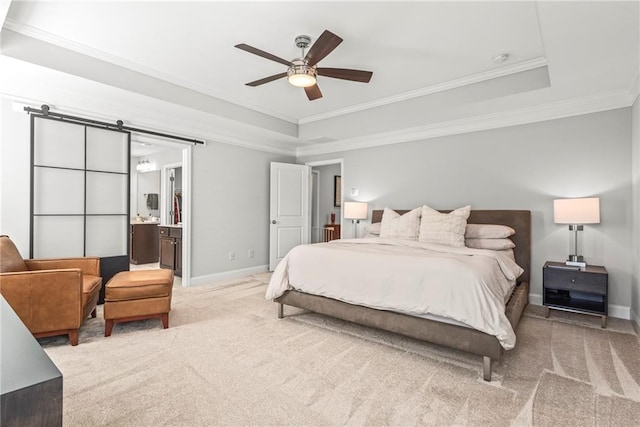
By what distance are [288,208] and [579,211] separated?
4.22 metres

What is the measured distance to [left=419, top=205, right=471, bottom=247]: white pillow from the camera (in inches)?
143

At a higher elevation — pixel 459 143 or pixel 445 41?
pixel 445 41

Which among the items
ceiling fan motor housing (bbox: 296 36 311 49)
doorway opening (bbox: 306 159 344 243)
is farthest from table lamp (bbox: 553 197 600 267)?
doorway opening (bbox: 306 159 344 243)

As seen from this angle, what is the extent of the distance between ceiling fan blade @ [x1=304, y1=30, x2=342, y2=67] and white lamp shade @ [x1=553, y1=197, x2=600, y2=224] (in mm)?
2888

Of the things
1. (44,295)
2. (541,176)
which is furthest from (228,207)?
(541,176)

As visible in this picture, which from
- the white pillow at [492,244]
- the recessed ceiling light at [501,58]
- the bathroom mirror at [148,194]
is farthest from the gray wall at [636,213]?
the bathroom mirror at [148,194]

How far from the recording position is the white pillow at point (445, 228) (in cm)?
363

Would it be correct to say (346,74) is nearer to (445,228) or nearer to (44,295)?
(445,228)

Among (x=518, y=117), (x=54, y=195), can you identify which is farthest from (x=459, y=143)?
(x=54, y=195)

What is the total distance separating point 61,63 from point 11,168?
1175 millimetres

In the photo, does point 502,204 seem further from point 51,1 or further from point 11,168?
point 11,168

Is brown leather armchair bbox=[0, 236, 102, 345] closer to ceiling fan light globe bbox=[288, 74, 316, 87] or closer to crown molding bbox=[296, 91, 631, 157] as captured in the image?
ceiling fan light globe bbox=[288, 74, 316, 87]

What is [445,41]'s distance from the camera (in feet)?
9.44

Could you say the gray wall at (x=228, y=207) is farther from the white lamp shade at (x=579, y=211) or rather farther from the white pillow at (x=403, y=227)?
the white lamp shade at (x=579, y=211)
